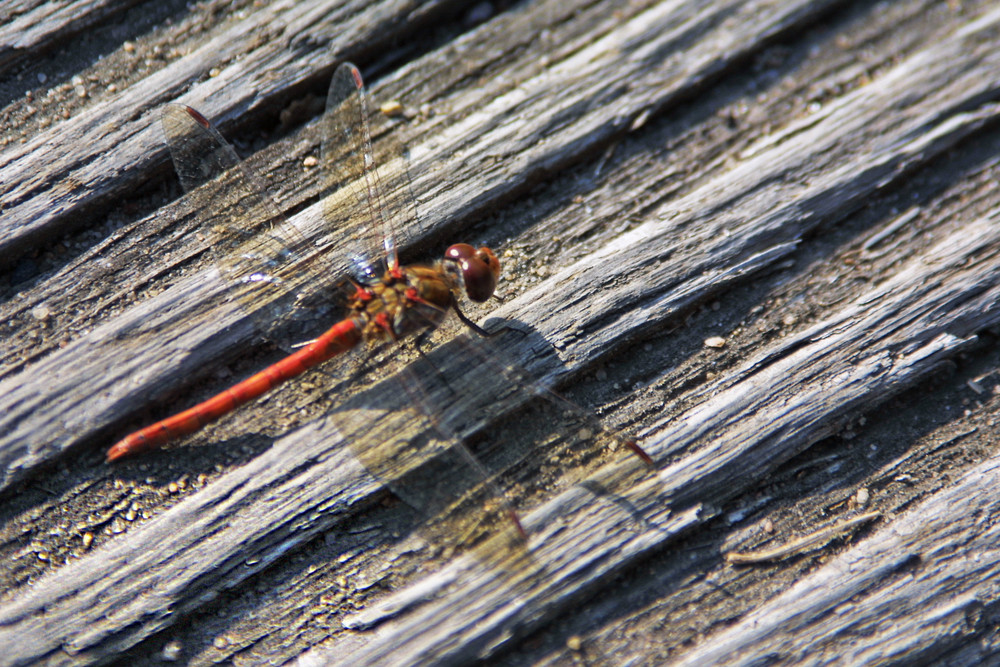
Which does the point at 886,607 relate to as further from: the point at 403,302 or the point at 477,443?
the point at 403,302

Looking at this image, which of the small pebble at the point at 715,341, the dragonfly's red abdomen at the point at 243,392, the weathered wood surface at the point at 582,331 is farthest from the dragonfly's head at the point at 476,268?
the small pebble at the point at 715,341

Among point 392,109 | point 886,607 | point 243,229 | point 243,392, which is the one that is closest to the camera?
point 886,607

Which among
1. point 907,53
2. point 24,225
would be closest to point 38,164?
point 24,225

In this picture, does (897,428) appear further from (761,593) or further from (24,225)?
(24,225)

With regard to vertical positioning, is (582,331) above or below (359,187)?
below

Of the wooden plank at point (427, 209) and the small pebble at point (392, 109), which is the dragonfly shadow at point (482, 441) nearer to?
the wooden plank at point (427, 209)

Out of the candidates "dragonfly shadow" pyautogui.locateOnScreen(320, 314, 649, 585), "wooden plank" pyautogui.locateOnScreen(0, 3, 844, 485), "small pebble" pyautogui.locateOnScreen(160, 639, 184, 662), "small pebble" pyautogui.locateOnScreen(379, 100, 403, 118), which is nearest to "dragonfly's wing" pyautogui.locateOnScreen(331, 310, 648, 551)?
"dragonfly shadow" pyautogui.locateOnScreen(320, 314, 649, 585)

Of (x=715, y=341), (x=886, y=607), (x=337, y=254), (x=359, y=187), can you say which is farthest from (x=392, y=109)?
(x=886, y=607)

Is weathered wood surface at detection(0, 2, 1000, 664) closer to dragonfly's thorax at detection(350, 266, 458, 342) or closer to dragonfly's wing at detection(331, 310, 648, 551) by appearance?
dragonfly's wing at detection(331, 310, 648, 551)
